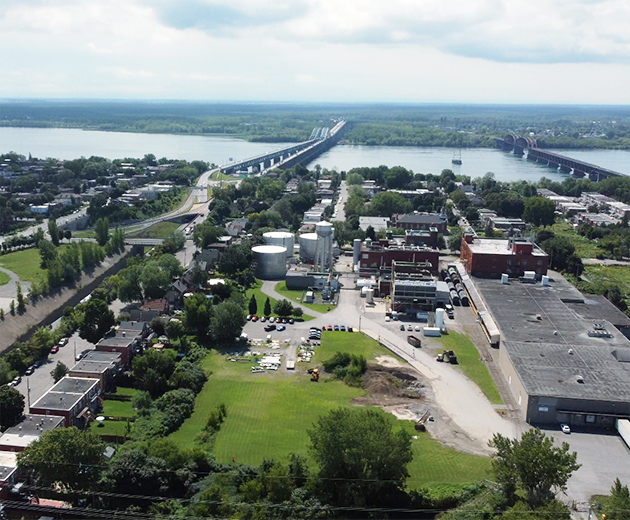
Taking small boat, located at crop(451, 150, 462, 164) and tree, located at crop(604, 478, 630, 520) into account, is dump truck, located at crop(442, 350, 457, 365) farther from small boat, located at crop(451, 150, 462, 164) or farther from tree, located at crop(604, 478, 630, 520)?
small boat, located at crop(451, 150, 462, 164)

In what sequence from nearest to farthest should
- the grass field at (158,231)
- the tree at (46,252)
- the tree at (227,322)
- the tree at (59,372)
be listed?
the tree at (59,372)
the tree at (227,322)
the tree at (46,252)
the grass field at (158,231)

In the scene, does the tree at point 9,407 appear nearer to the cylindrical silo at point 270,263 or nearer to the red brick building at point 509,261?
the cylindrical silo at point 270,263

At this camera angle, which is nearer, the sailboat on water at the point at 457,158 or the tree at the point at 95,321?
the tree at the point at 95,321

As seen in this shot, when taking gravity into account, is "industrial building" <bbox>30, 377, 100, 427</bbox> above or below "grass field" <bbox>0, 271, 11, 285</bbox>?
above

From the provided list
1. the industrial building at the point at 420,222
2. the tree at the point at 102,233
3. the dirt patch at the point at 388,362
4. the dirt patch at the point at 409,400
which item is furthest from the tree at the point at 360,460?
the industrial building at the point at 420,222

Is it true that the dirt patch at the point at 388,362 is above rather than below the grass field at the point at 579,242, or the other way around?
above

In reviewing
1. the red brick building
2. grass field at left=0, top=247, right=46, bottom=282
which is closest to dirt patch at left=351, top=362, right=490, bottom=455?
the red brick building

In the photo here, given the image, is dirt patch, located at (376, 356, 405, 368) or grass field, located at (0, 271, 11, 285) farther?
grass field, located at (0, 271, 11, 285)
